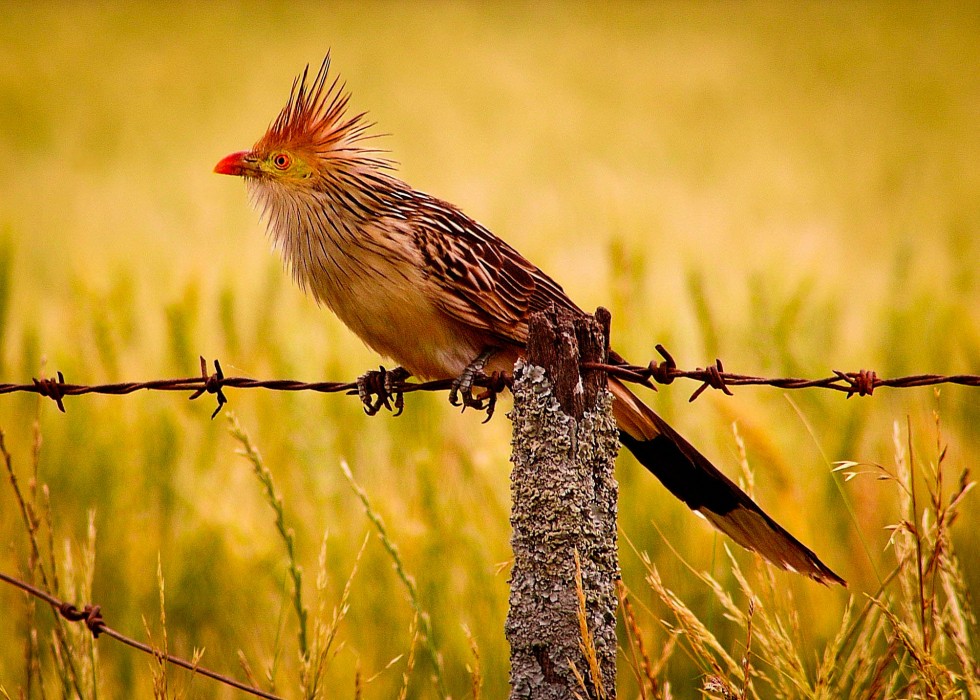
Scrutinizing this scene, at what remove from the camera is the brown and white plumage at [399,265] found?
2.64 metres

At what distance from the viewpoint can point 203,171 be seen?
879 centimetres

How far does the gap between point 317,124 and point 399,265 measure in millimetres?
556

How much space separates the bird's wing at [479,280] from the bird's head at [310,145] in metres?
0.28

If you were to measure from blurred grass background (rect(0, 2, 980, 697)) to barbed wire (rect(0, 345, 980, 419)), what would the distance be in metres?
0.43

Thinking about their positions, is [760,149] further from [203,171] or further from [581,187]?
[203,171]

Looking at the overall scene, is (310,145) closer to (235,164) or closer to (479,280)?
(235,164)

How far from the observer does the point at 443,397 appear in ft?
14.8

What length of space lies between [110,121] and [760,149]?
6.81 meters

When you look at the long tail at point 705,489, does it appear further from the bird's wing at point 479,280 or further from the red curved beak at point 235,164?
the red curved beak at point 235,164

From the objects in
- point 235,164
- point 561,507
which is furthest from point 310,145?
point 561,507

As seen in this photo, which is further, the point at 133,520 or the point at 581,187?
the point at 581,187

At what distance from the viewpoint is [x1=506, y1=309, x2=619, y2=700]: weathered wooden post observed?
5.93 ft

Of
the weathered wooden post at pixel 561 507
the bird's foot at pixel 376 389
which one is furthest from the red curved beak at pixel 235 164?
the weathered wooden post at pixel 561 507

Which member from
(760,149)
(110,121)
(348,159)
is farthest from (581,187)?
(348,159)
